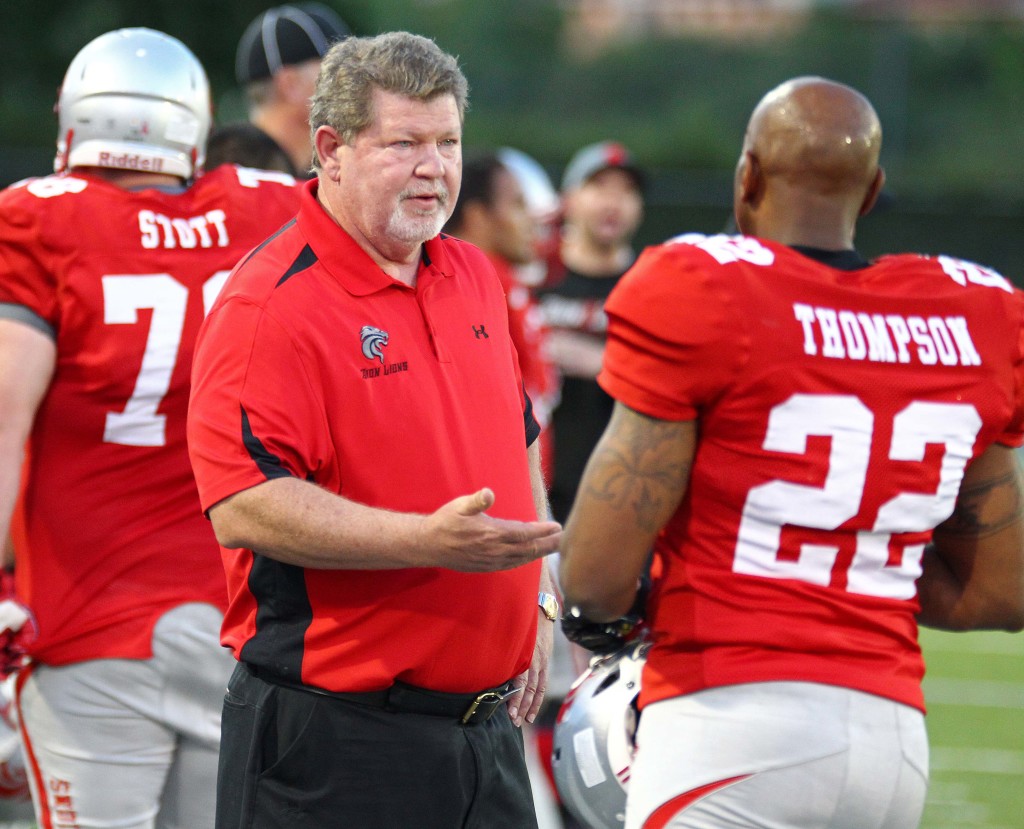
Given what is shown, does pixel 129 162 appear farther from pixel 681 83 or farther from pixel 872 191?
pixel 681 83

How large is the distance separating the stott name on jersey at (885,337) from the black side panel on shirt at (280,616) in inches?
38.9

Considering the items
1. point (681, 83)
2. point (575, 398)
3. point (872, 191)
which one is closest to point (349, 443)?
point (872, 191)

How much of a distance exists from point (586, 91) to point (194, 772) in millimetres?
22455

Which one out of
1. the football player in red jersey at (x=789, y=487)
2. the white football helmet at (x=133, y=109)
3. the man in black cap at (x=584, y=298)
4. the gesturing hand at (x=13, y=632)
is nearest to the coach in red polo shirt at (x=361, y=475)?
the football player in red jersey at (x=789, y=487)

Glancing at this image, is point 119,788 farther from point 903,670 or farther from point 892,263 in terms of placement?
point 892,263

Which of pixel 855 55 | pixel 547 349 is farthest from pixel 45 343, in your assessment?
pixel 855 55

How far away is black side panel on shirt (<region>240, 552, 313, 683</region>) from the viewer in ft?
8.40

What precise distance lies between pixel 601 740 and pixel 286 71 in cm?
263

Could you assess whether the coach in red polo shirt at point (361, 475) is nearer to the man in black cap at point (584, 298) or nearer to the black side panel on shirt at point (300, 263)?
the black side panel on shirt at point (300, 263)

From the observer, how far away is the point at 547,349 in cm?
658

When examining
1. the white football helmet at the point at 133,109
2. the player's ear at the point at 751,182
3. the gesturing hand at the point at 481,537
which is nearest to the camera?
the gesturing hand at the point at 481,537

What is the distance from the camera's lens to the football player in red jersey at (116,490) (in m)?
3.13

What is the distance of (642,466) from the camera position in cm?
A: 249

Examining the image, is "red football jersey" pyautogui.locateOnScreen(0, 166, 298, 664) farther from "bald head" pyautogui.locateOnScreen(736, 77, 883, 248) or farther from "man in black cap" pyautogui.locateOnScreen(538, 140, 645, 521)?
"man in black cap" pyautogui.locateOnScreen(538, 140, 645, 521)
